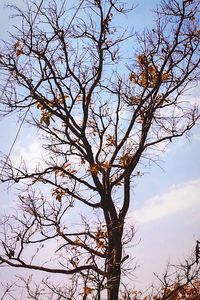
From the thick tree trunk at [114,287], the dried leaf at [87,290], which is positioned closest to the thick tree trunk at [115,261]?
the thick tree trunk at [114,287]

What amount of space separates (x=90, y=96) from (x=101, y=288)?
17.8ft

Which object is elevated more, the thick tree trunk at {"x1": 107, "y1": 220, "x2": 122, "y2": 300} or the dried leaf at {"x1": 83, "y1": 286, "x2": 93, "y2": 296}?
the thick tree trunk at {"x1": 107, "y1": 220, "x2": 122, "y2": 300}

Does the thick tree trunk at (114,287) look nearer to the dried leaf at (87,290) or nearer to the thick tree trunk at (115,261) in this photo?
the thick tree trunk at (115,261)

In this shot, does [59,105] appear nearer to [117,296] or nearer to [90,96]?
[90,96]

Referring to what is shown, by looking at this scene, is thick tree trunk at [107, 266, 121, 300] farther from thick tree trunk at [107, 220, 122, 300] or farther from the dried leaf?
the dried leaf

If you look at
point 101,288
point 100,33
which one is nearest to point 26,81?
point 100,33

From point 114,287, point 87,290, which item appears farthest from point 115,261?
point 87,290

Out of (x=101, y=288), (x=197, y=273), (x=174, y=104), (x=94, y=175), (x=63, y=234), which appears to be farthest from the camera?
(x=174, y=104)

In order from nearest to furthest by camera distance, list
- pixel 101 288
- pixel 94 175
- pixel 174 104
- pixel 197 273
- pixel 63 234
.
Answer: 1. pixel 101 288
2. pixel 197 273
3. pixel 63 234
4. pixel 94 175
5. pixel 174 104

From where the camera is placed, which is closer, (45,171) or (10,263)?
(10,263)

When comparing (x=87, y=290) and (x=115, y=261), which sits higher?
(x=115, y=261)

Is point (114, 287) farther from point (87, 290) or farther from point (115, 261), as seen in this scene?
point (87, 290)

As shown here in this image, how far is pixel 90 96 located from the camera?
8648 mm

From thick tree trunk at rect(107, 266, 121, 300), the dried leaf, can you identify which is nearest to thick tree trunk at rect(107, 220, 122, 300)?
thick tree trunk at rect(107, 266, 121, 300)
